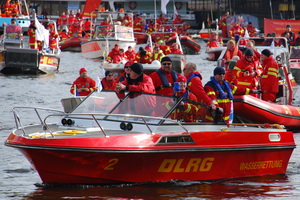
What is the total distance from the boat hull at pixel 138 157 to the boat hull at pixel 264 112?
11.6ft

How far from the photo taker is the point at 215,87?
11000 mm

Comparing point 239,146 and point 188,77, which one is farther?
point 188,77

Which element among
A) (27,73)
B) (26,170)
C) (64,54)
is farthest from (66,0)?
(26,170)

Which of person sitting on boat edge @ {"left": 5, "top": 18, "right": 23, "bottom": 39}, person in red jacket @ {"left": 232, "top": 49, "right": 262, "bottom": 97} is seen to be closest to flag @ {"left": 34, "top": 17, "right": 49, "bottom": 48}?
person sitting on boat edge @ {"left": 5, "top": 18, "right": 23, "bottom": 39}

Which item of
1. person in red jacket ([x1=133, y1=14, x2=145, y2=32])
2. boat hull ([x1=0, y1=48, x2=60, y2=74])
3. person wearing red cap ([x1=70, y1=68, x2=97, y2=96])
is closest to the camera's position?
person wearing red cap ([x1=70, y1=68, x2=97, y2=96])

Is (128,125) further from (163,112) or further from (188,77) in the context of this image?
(188,77)

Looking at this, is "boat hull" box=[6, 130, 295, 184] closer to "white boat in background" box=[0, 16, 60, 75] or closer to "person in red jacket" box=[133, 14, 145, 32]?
"white boat in background" box=[0, 16, 60, 75]

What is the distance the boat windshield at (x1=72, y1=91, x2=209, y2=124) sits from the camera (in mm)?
9820

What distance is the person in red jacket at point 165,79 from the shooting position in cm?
1113

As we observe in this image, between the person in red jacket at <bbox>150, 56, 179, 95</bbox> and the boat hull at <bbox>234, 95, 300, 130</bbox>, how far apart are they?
2887 mm

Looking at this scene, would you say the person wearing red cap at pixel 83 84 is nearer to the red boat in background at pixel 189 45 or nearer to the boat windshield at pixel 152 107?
the boat windshield at pixel 152 107

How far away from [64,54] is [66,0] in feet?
101

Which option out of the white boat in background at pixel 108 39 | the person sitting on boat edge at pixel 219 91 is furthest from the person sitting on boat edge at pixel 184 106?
the white boat in background at pixel 108 39

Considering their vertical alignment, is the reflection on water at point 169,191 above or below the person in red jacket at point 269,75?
below
